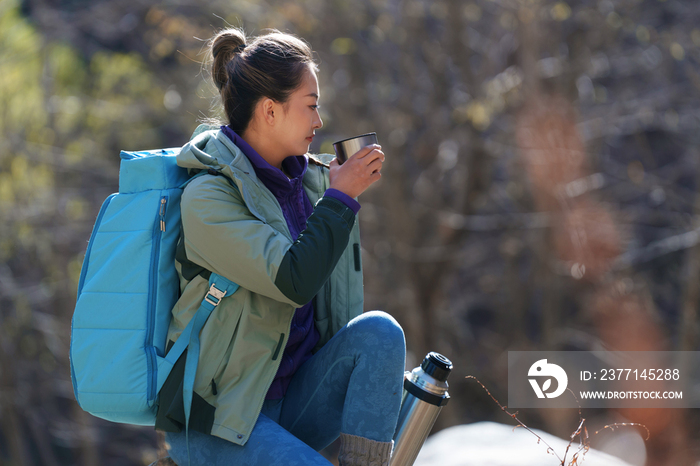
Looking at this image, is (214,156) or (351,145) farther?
(351,145)

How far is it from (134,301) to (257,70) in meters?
0.66

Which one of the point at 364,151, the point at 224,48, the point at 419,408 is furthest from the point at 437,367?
the point at 224,48

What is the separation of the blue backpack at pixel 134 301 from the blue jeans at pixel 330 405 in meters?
0.16

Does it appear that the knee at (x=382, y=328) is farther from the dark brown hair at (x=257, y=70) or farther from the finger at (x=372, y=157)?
the dark brown hair at (x=257, y=70)

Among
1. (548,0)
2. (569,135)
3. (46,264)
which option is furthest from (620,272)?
(46,264)

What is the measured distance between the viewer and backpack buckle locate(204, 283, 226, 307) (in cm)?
150

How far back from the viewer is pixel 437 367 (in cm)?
171

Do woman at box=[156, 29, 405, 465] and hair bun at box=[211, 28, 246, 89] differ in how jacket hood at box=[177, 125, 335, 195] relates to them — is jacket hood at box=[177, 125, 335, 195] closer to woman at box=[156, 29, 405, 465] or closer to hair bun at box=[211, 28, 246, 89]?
woman at box=[156, 29, 405, 465]

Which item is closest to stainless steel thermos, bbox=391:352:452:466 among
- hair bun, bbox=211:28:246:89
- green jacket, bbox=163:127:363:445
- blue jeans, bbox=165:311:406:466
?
blue jeans, bbox=165:311:406:466

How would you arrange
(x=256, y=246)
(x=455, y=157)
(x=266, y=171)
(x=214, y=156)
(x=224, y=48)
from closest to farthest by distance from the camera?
(x=256, y=246) → (x=214, y=156) → (x=266, y=171) → (x=224, y=48) → (x=455, y=157)

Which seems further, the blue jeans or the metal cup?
the metal cup

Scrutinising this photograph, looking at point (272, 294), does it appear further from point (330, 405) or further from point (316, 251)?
point (330, 405)

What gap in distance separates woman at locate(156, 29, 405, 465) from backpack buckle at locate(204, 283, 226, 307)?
0.07 ft

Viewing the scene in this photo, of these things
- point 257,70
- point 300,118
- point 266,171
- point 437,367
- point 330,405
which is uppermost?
point 257,70
